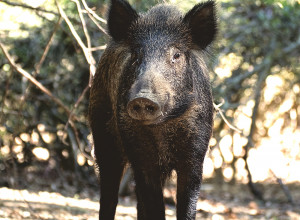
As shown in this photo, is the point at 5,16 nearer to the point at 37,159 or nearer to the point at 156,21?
the point at 37,159

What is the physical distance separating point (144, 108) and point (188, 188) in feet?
3.40

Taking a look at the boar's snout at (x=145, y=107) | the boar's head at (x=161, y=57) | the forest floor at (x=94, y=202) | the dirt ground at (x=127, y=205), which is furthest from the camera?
the forest floor at (x=94, y=202)

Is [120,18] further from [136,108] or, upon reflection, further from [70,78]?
[70,78]

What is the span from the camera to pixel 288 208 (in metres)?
9.02

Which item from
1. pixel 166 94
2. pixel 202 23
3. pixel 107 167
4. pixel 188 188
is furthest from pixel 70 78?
pixel 166 94

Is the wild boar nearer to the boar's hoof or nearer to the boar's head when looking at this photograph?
the boar's head

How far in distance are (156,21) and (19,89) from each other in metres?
5.68

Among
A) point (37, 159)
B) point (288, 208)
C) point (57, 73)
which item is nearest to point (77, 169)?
point (37, 159)

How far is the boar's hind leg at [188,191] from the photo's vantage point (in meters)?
4.42

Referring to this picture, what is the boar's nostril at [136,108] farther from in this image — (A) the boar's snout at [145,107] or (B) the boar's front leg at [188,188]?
(B) the boar's front leg at [188,188]

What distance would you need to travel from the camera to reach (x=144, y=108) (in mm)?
3670

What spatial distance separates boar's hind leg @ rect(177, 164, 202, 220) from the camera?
14.5 ft

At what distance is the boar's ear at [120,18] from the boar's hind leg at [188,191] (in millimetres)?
1257

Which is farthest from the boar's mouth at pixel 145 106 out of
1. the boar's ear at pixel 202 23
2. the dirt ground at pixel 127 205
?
the dirt ground at pixel 127 205
